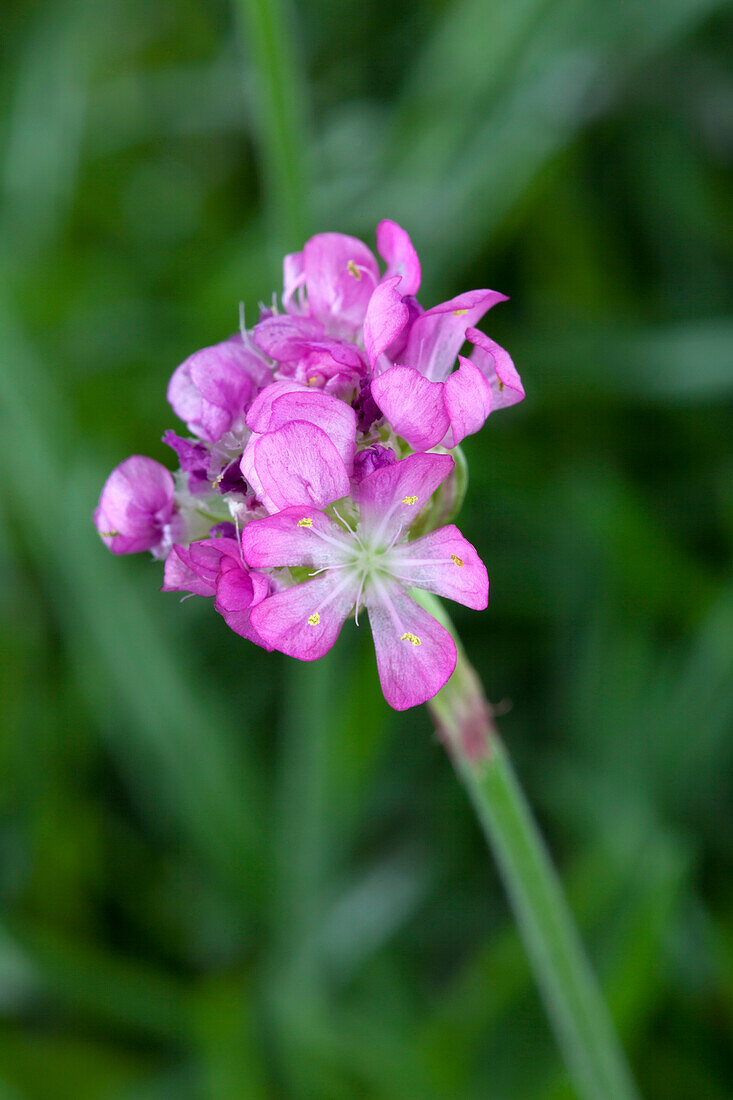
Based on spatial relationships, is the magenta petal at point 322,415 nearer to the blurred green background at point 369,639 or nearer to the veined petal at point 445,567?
the veined petal at point 445,567

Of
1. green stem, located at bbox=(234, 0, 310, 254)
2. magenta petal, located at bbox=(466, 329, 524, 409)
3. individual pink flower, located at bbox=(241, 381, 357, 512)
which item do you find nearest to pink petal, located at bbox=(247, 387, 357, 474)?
individual pink flower, located at bbox=(241, 381, 357, 512)

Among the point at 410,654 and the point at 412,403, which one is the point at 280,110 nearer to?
the point at 412,403

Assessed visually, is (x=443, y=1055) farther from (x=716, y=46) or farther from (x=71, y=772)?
(x=716, y=46)

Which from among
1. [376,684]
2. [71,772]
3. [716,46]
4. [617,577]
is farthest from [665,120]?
[71,772]

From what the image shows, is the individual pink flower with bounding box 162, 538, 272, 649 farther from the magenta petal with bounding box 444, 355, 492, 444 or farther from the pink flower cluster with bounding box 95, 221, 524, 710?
the magenta petal with bounding box 444, 355, 492, 444

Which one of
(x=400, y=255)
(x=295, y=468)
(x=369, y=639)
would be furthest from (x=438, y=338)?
(x=369, y=639)

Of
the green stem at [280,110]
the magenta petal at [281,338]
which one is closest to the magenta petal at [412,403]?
the magenta petal at [281,338]
